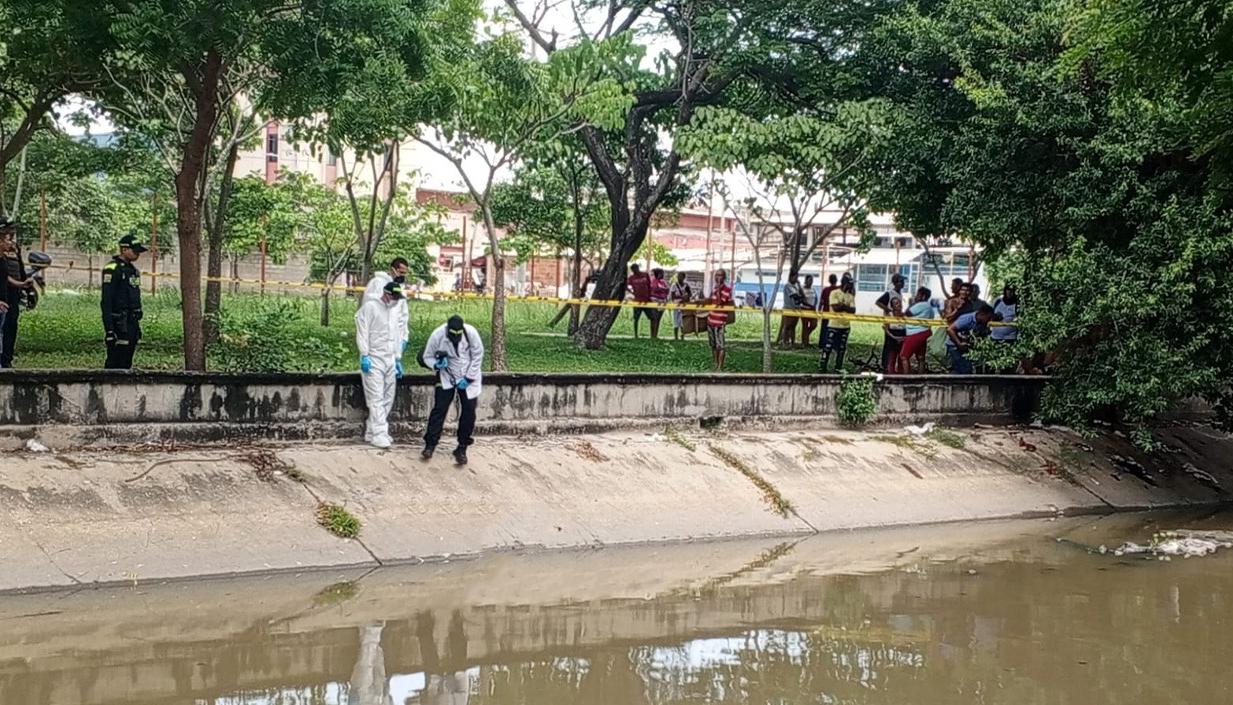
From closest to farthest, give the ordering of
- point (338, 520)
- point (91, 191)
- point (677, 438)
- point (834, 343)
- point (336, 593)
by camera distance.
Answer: point (336, 593) < point (338, 520) < point (677, 438) < point (834, 343) < point (91, 191)

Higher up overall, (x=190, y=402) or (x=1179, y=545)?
(x=190, y=402)

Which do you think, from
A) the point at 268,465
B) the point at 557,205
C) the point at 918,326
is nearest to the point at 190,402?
the point at 268,465

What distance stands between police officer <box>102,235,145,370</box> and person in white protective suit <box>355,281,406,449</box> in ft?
→ 8.13

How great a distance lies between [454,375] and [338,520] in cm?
188

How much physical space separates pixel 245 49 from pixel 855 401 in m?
8.04

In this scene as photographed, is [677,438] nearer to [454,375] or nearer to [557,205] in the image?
[454,375]

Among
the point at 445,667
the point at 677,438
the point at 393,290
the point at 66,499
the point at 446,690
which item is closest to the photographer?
the point at 446,690

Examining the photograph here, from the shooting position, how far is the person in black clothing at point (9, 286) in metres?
10.9

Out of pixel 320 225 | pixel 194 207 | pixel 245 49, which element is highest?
pixel 245 49

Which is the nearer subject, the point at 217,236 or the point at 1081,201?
the point at 1081,201

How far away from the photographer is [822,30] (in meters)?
Answer: 16.9

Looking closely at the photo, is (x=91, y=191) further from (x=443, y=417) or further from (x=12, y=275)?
(x=443, y=417)

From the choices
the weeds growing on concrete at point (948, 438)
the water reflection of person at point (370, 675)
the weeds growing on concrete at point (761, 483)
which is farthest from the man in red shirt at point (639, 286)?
the water reflection of person at point (370, 675)

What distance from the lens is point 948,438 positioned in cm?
1390
